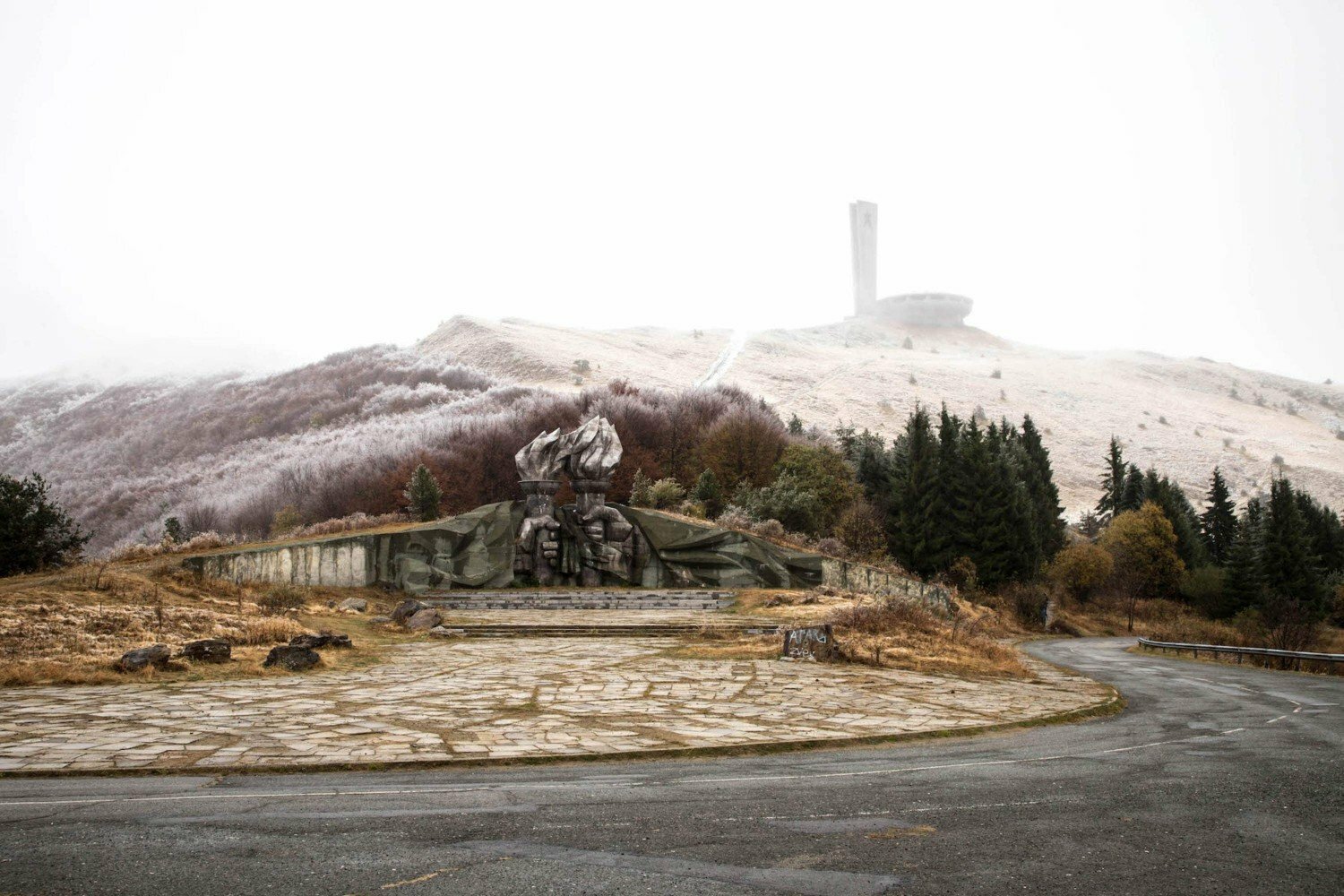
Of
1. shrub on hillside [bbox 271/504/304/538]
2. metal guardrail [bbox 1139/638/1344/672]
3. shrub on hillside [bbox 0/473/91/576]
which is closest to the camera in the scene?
metal guardrail [bbox 1139/638/1344/672]

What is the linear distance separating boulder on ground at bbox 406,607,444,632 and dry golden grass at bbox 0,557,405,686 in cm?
74

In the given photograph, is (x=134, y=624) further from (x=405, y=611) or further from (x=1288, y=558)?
(x=1288, y=558)

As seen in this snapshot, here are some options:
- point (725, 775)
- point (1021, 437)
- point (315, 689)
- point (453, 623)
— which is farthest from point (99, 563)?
point (1021, 437)

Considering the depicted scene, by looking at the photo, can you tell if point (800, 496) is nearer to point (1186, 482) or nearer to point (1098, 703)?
point (1098, 703)

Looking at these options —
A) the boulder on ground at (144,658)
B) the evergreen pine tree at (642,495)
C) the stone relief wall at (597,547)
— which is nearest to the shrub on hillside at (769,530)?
the stone relief wall at (597,547)

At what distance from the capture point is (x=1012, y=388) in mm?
99750

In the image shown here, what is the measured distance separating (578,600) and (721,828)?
725 inches

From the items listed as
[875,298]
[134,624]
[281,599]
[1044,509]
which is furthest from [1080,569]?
[875,298]

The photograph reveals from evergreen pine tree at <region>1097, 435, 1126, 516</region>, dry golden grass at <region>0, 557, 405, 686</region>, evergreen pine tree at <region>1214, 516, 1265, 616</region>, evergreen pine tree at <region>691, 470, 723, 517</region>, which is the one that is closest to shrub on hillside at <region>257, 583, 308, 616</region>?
dry golden grass at <region>0, 557, 405, 686</region>

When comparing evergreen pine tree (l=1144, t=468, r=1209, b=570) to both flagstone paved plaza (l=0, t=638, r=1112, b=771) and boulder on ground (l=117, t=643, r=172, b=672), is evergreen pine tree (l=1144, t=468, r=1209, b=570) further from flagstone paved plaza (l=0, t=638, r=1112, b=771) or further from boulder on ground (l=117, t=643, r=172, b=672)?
boulder on ground (l=117, t=643, r=172, b=672)

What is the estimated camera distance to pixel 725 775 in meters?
6.10

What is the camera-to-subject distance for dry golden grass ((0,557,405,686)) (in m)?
10.3

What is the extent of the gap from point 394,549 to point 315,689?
14.1 m

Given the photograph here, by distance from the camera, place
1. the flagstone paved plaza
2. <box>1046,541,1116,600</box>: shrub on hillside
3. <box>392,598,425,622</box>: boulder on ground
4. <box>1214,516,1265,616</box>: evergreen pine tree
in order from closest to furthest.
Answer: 1. the flagstone paved plaza
2. <box>392,598,425,622</box>: boulder on ground
3. <box>1214,516,1265,616</box>: evergreen pine tree
4. <box>1046,541,1116,600</box>: shrub on hillside
